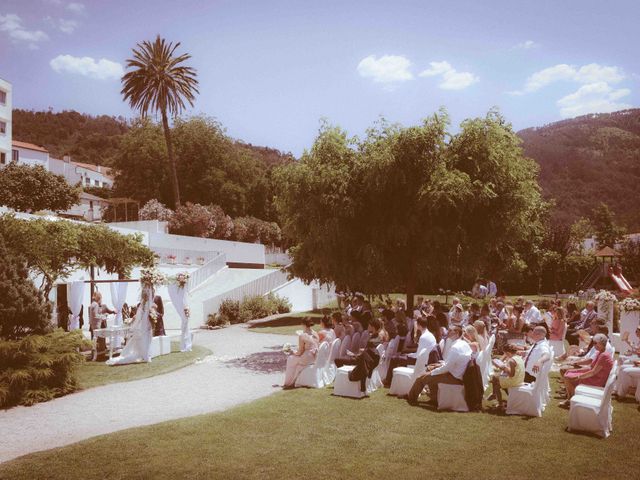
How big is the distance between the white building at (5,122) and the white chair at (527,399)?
51345mm

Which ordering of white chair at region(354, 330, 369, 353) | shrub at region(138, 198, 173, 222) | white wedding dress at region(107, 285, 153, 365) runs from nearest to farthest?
1. white chair at region(354, 330, 369, 353)
2. white wedding dress at region(107, 285, 153, 365)
3. shrub at region(138, 198, 173, 222)

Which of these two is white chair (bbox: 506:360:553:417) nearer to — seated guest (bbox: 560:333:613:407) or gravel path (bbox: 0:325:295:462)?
seated guest (bbox: 560:333:613:407)

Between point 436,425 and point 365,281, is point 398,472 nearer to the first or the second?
point 436,425

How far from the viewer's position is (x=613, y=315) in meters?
18.1

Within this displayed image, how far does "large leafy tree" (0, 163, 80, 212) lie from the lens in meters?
38.5

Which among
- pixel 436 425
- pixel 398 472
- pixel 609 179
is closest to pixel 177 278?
pixel 436 425

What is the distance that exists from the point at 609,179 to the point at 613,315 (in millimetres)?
148965

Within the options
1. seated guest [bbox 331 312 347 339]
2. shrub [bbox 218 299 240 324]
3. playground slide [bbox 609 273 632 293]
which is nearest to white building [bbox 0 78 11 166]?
shrub [bbox 218 299 240 324]

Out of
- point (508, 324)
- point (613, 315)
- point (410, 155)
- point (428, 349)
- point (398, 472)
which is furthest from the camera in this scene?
point (613, 315)

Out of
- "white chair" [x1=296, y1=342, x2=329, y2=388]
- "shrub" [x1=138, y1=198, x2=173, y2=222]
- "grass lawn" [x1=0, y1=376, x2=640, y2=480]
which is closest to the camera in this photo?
"grass lawn" [x1=0, y1=376, x2=640, y2=480]

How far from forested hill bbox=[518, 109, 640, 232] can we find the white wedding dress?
107m

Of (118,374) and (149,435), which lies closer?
(149,435)

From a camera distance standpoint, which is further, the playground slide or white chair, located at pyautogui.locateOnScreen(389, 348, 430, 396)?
the playground slide

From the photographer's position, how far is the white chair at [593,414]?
27.4 ft
